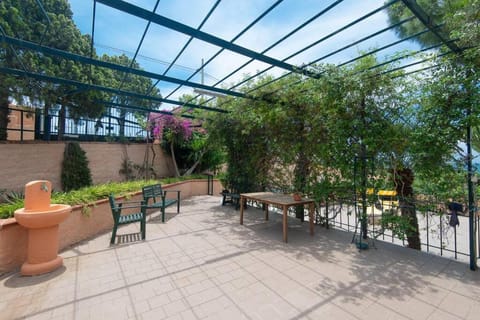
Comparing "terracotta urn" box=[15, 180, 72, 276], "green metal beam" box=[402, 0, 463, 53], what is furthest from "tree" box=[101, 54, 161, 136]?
"green metal beam" box=[402, 0, 463, 53]

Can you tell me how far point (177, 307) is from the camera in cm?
215

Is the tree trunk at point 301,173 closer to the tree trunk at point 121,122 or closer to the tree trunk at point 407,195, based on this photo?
the tree trunk at point 407,195

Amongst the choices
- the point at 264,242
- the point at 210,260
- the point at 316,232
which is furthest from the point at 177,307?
the point at 316,232

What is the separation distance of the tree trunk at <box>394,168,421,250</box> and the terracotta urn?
16.5 feet

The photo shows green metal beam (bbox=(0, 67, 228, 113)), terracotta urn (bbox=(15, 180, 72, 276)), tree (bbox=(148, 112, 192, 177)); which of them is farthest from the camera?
tree (bbox=(148, 112, 192, 177))

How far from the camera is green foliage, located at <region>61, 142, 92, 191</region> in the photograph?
307 inches

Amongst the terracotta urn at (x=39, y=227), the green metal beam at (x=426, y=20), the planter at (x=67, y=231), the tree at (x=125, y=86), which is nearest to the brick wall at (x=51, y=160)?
the tree at (x=125, y=86)

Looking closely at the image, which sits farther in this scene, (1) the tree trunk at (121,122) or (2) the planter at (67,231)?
(1) the tree trunk at (121,122)

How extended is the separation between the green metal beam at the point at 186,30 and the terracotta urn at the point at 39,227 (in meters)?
2.42

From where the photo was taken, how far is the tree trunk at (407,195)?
351cm

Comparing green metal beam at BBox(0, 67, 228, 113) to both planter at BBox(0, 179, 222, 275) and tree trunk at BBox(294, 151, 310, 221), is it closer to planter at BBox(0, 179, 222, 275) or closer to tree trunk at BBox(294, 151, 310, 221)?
planter at BBox(0, 179, 222, 275)

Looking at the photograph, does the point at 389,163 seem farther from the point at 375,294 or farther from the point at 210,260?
the point at 210,260

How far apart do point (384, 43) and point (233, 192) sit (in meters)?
5.29

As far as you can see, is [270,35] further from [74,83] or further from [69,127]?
[69,127]
